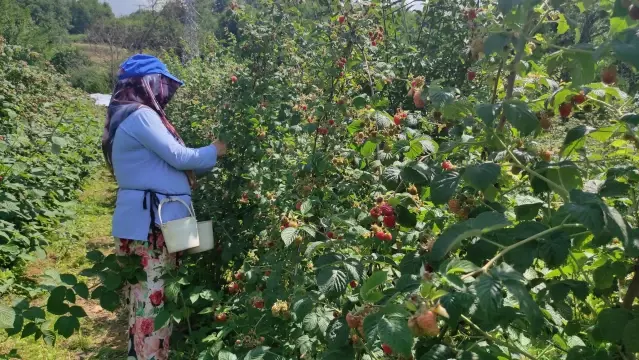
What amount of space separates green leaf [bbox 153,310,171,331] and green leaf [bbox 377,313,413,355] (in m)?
1.66

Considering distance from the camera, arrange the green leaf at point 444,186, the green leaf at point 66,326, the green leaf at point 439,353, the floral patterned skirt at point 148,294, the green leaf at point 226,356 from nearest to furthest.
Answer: the green leaf at point 439,353
the green leaf at point 444,186
the green leaf at point 226,356
the green leaf at point 66,326
the floral patterned skirt at point 148,294

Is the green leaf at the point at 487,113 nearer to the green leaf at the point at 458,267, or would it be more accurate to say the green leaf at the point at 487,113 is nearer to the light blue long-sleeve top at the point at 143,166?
the green leaf at the point at 458,267

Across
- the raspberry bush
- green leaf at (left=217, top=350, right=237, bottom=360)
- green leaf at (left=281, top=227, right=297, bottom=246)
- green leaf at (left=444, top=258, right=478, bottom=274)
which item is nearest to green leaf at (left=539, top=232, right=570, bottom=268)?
the raspberry bush

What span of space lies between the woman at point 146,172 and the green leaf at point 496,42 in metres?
1.52

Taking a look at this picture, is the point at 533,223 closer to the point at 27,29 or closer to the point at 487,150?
the point at 487,150

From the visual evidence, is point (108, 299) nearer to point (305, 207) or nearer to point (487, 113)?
point (305, 207)

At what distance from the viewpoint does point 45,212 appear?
471 cm

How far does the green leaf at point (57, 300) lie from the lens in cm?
227

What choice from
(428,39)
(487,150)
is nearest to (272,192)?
(487,150)

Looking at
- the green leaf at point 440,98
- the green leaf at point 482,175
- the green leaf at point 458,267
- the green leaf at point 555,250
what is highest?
the green leaf at point 440,98

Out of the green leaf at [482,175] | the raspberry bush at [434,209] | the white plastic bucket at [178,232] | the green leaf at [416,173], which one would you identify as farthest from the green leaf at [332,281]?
the white plastic bucket at [178,232]

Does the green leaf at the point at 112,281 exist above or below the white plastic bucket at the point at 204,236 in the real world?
below

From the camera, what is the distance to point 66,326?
2250 mm

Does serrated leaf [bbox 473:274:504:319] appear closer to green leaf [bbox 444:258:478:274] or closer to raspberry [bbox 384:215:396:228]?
green leaf [bbox 444:258:478:274]
